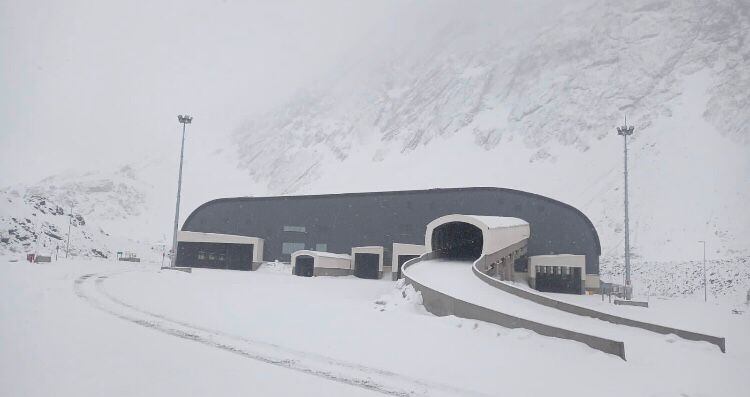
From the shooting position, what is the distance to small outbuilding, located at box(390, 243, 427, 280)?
4161 cm

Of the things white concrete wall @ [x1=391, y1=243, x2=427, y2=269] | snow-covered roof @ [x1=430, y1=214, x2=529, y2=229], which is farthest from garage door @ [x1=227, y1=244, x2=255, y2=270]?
snow-covered roof @ [x1=430, y1=214, x2=529, y2=229]

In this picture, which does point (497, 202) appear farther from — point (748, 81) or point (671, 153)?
point (748, 81)

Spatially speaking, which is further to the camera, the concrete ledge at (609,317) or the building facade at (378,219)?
the building facade at (378,219)

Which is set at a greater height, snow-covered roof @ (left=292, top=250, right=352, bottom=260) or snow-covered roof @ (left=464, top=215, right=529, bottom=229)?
snow-covered roof @ (left=464, top=215, right=529, bottom=229)

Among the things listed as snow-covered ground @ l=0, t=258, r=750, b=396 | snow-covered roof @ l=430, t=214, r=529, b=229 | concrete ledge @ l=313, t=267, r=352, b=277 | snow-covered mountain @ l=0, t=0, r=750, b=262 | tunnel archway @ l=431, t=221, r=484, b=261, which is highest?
snow-covered mountain @ l=0, t=0, r=750, b=262

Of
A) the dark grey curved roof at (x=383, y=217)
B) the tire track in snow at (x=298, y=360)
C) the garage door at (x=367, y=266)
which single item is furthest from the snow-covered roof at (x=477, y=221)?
the tire track in snow at (x=298, y=360)

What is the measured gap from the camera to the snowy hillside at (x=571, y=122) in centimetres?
6594

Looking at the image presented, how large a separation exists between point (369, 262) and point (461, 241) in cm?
925

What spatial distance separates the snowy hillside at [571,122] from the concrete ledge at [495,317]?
4548 centimetres

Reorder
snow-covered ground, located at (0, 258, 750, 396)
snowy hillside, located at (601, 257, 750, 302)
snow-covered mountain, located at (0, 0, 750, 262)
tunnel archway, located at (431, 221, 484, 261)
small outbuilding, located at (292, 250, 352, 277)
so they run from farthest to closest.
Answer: snow-covered mountain, located at (0, 0, 750, 262)
small outbuilding, located at (292, 250, 352, 277)
snowy hillside, located at (601, 257, 750, 302)
tunnel archway, located at (431, 221, 484, 261)
snow-covered ground, located at (0, 258, 750, 396)

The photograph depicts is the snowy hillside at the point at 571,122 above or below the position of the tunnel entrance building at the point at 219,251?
above

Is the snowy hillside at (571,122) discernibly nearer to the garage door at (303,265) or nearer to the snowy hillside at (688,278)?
the snowy hillside at (688,278)

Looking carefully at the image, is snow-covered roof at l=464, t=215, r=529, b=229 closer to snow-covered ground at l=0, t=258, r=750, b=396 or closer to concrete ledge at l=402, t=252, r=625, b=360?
concrete ledge at l=402, t=252, r=625, b=360

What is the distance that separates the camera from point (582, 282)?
126 feet
